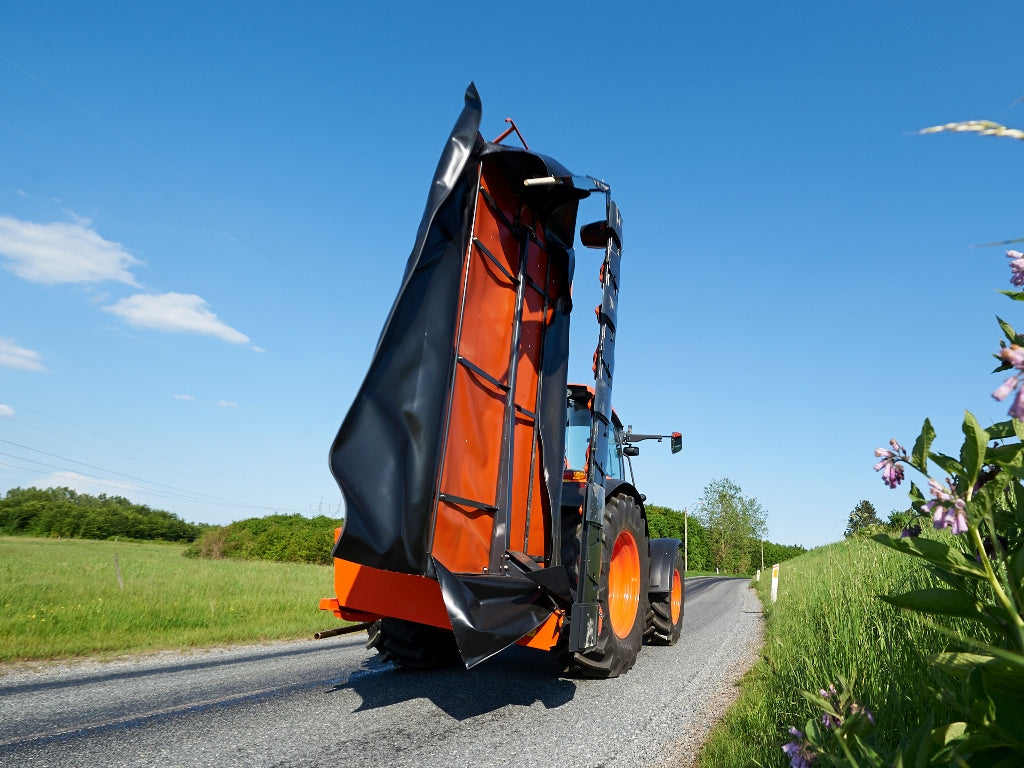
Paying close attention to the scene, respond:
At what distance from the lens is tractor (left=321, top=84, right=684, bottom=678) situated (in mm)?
3215

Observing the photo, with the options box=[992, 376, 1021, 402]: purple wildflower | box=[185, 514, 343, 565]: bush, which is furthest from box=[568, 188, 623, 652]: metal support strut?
box=[185, 514, 343, 565]: bush

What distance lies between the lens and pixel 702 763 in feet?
9.28

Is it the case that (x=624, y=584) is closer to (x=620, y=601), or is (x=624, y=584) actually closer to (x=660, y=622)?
(x=620, y=601)

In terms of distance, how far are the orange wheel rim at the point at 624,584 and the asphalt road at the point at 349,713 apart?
0.40 m

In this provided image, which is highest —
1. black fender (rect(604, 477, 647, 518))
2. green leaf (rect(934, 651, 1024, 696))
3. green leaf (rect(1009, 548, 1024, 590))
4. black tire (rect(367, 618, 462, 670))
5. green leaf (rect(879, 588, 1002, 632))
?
black fender (rect(604, 477, 647, 518))

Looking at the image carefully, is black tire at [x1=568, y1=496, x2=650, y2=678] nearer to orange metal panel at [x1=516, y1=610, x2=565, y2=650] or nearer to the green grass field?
orange metal panel at [x1=516, y1=610, x2=565, y2=650]

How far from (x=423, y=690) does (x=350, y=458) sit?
1910 mm

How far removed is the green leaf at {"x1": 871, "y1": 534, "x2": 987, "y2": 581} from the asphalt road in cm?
256

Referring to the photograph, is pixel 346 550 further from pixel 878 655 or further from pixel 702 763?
pixel 878 655

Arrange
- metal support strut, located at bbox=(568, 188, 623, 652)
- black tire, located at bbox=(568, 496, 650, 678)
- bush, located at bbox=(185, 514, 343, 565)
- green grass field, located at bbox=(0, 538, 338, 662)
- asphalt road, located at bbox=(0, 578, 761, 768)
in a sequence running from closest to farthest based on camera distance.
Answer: asphalt road, located at bbox=(0, 578, 761, 768), metal support strut, located at bbox=(568, 188, 623, 652), black tire, located at bbox=(568, 496, 650, 678), green grass field, located at bbox=(0, 538, 338, 662), bush, located at bbox=(185, 514, 343, 565)

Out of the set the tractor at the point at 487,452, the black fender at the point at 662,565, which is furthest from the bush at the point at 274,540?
the tractor at the point at 487,452

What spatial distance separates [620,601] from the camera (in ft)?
16.3

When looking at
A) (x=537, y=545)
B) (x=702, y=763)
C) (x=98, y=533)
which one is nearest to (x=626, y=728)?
(x=702, y=763)

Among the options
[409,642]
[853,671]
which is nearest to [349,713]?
[409,642]
